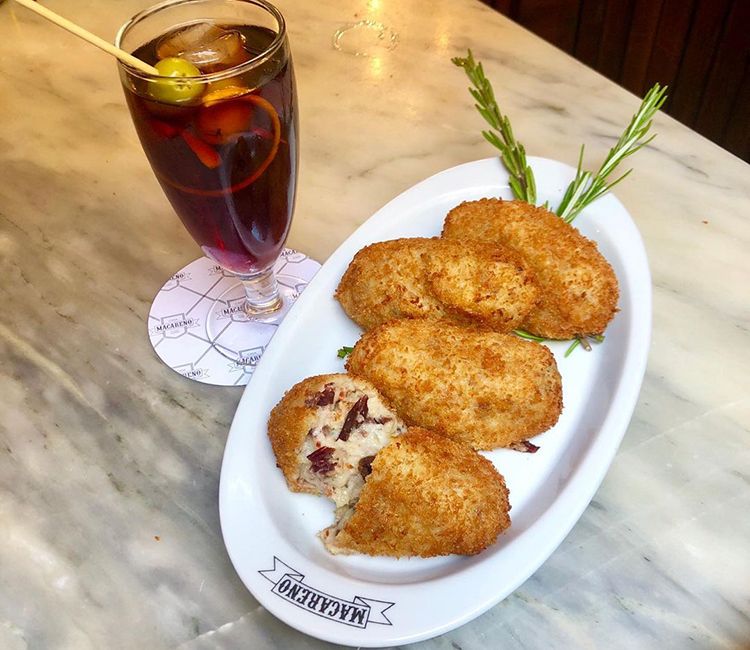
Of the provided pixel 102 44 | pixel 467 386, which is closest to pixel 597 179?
pixel 467 386

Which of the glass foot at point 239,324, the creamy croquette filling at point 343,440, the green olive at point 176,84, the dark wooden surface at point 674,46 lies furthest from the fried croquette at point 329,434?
the dark wooden surface at point 674,46

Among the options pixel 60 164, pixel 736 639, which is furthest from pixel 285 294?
pixel 736 639

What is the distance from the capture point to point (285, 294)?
4.92 feet

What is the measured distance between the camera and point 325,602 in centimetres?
95

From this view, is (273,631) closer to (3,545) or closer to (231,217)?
(3,545)

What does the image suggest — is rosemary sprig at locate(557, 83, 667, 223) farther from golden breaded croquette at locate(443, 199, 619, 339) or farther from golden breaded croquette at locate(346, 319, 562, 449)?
golden breaded croquette at locate(346, 319, 562, 449)

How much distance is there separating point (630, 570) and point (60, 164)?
158 cm

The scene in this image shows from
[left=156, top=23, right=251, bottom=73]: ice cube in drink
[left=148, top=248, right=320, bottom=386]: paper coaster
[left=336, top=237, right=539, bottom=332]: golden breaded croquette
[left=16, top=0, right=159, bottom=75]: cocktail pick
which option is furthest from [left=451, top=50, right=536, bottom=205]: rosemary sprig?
[left=16, top=0, right=159, bottom=75]: cocktail pick

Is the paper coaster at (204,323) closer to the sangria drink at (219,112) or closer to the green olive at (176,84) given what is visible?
the sangria drink at (219,112)

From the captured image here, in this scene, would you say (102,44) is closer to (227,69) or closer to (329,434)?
(227,69)

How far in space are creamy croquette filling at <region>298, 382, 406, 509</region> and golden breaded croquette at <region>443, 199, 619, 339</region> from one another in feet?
1.26

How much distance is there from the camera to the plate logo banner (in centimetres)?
93

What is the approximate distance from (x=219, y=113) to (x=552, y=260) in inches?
25.4

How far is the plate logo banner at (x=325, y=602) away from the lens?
3.06ft
